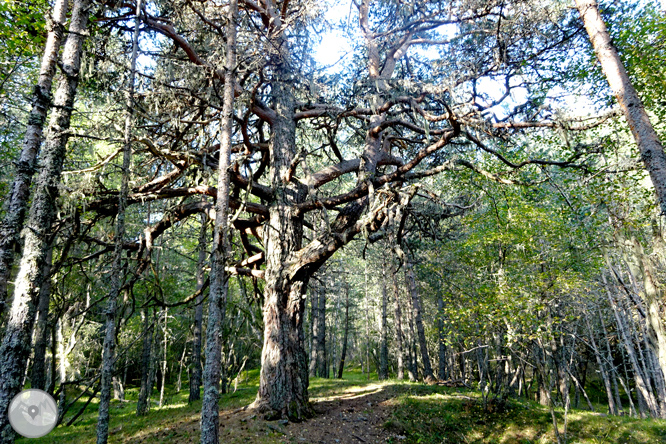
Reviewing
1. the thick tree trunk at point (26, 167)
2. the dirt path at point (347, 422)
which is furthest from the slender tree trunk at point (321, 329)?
the thick tree trunk at point (26, 167)

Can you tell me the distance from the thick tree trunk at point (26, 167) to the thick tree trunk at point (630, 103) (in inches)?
354

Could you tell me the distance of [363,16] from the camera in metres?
10.7

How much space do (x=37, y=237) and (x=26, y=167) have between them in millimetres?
1092

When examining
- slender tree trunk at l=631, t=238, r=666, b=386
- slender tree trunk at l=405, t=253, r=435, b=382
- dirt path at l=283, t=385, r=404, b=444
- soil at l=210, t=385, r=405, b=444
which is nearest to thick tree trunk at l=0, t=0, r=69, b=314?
soil at l=210, t=385, r=405, b=444

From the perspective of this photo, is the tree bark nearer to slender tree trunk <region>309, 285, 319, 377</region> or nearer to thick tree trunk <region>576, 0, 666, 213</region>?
slender tree trunk <region>309, 285, 319, 377</region>

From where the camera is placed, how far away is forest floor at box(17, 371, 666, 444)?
7.33 metres

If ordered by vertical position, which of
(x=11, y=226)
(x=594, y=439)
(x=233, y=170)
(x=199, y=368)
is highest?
(x=233, y=170)

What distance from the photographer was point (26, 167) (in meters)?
5.30

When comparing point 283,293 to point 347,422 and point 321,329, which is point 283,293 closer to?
point 347,422

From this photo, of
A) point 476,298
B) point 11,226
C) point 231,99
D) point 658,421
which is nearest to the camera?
point 11,226

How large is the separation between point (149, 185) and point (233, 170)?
2013mm

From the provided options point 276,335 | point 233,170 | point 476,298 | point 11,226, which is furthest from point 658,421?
point 11,226

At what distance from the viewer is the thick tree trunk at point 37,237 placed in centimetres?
470

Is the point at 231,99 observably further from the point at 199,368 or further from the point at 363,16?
the point at 199,368
